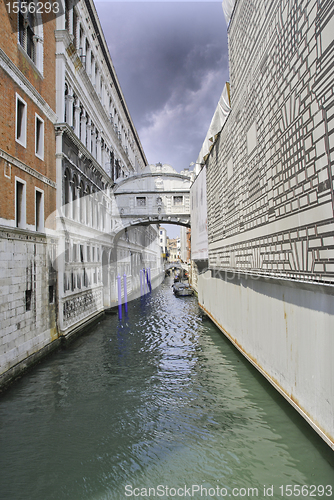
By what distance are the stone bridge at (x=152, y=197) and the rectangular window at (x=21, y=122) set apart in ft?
43.5

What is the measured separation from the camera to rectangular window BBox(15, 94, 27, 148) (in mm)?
8696

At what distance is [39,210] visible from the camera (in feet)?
33.1

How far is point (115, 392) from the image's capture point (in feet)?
23.6

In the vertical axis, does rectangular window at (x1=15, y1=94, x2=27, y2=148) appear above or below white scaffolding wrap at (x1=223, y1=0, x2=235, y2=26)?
below

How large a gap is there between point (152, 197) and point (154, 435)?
18311mm

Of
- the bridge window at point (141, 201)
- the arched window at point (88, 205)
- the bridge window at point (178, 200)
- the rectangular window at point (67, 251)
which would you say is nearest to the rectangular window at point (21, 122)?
the rectangular window at point (67, 251)

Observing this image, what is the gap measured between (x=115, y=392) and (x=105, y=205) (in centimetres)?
1463

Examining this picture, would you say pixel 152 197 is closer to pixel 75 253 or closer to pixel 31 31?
pixel 75 253

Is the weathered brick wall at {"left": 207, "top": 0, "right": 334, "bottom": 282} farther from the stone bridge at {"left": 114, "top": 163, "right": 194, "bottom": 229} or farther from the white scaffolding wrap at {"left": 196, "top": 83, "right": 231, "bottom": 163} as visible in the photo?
the stone bridge at {"left": 114, "top": 163, "right": 194, "bottom": 229}

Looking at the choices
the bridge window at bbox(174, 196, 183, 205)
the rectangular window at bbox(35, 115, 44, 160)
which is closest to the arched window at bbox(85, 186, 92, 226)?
the rectangular window at bbox(35, 115, 44, 160)

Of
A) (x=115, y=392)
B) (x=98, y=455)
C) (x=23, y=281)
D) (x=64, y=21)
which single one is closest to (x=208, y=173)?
(x=64, y=21)

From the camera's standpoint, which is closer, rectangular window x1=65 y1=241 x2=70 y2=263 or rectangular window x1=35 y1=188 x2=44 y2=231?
rectangular window x1=35 y1=188 x2=44 y2=231

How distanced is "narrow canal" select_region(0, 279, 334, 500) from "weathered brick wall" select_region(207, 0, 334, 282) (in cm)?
244

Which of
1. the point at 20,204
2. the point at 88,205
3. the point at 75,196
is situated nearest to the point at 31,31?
the point at 20,204
